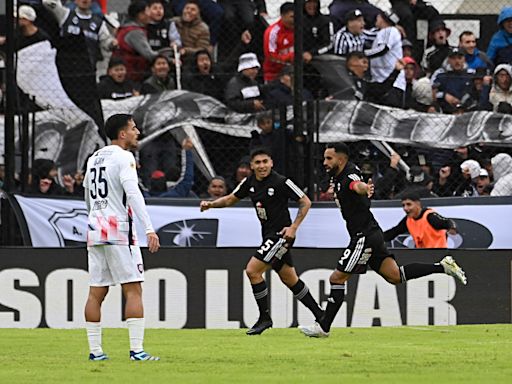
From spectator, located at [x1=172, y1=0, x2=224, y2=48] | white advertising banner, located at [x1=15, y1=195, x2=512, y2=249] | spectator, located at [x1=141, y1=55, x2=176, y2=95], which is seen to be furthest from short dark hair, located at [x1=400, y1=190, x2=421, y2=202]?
spectator, located at [x1=172, y1=0, x2=224, y2=48]

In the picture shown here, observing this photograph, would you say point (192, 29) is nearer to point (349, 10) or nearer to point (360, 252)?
point (349, 10)

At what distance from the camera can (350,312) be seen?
16.8 metres

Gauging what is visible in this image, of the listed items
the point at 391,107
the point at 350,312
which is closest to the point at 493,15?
the point at 391,107

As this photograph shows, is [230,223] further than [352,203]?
Yes

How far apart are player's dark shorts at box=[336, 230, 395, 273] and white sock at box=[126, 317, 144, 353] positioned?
12.2 ft

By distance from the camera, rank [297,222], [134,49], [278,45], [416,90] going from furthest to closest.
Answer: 1. [416,90]
2. [134,49]
3. [278,45]
4. [297,222]

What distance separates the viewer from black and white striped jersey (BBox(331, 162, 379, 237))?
13.2 m

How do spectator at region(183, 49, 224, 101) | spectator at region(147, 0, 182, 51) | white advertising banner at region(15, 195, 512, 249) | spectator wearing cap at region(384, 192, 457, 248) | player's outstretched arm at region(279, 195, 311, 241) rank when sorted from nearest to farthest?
player's outstretched arm at region(279, 195, 311, 241) → spectator wearing cap at region(384, 192, 457, 248) → white advertising banner at region(15, 195, 512, 249) → spectator at region(183, 49, 224, 101) → spectator at region(147, 0, 182, 51)

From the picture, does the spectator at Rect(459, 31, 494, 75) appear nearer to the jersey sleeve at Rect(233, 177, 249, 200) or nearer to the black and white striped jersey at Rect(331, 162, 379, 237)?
the jersey sleeve at Rect(233, 177, 249, 200)

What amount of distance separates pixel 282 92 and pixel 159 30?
7.03ft

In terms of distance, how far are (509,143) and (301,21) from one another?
3.17 meters

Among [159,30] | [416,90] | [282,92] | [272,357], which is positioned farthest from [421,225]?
[272,357]

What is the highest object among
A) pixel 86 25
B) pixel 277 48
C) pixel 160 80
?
pixel 86 25

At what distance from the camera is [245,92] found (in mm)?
17031
